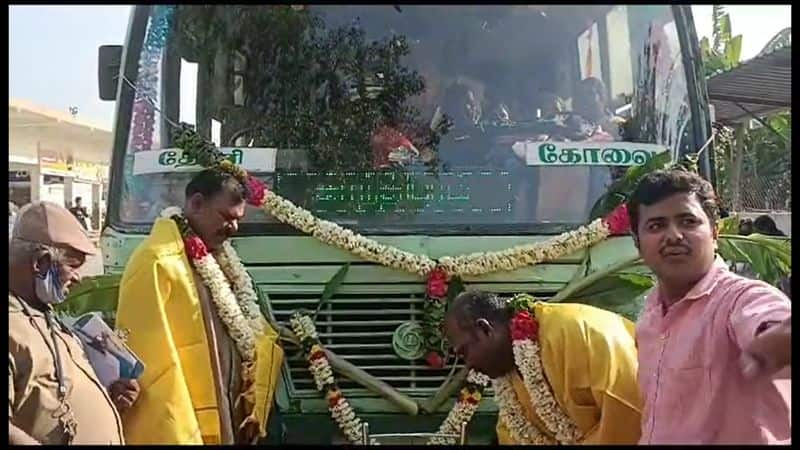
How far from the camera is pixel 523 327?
2973 mm

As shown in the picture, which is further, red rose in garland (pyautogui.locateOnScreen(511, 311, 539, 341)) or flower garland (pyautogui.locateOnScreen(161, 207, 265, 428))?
flower garland (pyautogui.locateOnScreen(161, 207, 265, 428))

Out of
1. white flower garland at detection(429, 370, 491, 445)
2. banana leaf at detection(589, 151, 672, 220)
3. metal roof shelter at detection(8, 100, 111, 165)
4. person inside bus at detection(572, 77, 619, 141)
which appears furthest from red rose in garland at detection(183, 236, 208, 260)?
metal roof shelter at detection(8, 100, 111, 165)

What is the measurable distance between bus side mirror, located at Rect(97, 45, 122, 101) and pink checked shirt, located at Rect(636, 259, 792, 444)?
9.50ft

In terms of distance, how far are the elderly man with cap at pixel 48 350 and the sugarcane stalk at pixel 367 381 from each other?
87 cm

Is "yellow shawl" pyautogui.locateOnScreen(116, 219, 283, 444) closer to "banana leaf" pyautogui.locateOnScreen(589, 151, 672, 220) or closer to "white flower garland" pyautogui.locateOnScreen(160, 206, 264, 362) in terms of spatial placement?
"white flower garland" pyautogui.locateOnScreen(160, 206, 264, 362)

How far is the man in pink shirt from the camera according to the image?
2.05 metres

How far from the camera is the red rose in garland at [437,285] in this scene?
3.41 m

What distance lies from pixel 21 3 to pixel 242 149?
1175 mm

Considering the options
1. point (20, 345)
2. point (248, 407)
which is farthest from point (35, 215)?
Result: point (248, 407)

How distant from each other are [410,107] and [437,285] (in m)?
0.80

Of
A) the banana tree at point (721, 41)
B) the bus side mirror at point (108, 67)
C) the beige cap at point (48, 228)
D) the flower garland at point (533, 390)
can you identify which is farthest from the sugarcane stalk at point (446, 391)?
the bus side mirror at point (108, 67)

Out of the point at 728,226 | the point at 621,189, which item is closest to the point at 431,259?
the point at 621,189

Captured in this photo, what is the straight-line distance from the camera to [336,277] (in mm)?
3486

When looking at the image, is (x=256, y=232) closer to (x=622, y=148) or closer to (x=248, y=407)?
(x=248, y=407)
